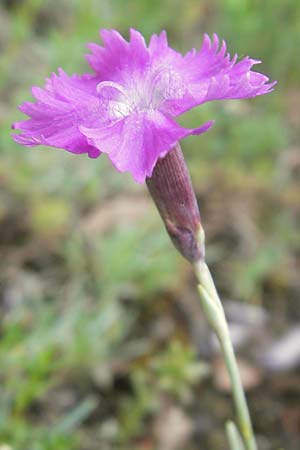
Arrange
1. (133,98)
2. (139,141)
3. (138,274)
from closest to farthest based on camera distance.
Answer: (139,141), (133,98), (138,274)

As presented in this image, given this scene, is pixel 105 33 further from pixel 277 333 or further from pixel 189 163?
pixel 189 163

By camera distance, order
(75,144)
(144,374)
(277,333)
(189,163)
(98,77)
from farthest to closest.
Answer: (189,163), (277,333), (144,374), (98,77), (75,144)

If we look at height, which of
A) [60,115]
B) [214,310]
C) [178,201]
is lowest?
[214,310]

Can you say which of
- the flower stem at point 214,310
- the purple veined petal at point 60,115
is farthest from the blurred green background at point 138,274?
the purple veined petal at point 60,115

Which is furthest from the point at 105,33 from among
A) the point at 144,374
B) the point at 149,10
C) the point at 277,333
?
the point at 149,10

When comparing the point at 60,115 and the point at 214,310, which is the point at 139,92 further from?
the point at 214,310

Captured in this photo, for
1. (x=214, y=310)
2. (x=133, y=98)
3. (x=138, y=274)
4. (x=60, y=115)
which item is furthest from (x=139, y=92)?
(x=138, y=274)

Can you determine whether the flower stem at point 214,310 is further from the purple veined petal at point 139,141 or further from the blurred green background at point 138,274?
the blurred green background at point 138,274
